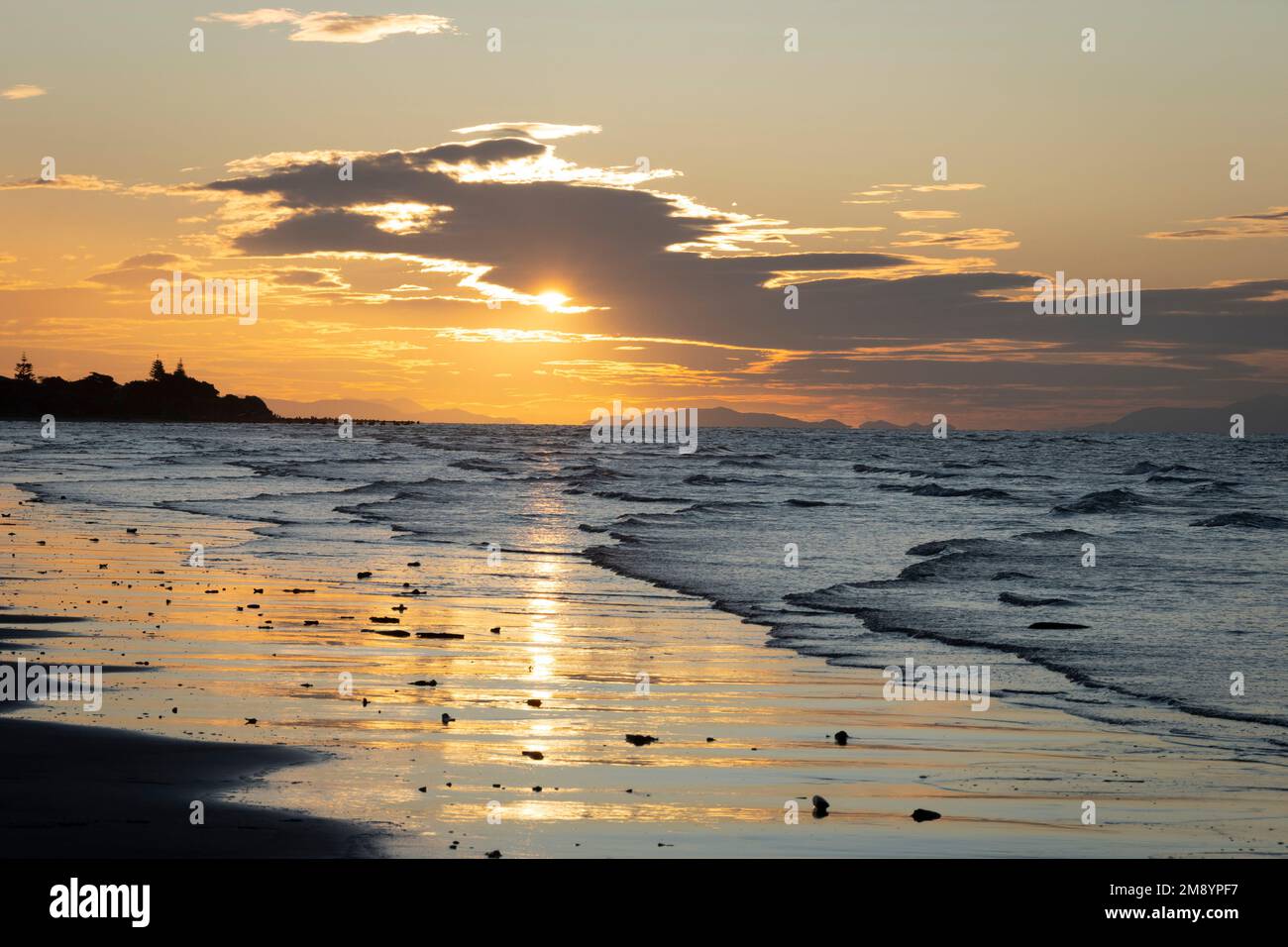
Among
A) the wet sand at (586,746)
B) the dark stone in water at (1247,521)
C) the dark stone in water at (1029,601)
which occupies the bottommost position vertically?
the dark stone in water at (1247,521)

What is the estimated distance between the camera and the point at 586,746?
11.0 metres

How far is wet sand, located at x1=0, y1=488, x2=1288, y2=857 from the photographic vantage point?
28.4 feet

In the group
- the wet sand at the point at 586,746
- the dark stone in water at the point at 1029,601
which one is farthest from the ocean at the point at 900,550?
the wet sand at the point at 586,746

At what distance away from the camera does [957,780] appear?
403 inches

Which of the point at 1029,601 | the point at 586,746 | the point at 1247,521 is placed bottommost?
the point at 1247,521

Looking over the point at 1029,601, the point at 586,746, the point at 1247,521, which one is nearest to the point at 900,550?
the point at 1029,601

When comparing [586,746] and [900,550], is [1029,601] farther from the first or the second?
[586,746]

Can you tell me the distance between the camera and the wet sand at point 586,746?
8656mm

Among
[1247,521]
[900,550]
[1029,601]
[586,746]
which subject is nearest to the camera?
[586,746]

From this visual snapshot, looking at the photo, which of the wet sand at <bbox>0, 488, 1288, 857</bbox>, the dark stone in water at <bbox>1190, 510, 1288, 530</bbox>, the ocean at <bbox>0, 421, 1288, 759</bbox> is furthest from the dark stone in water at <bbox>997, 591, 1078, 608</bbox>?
the dark stone in water at <bbox>1190, 510, 1288, 530</bbox>

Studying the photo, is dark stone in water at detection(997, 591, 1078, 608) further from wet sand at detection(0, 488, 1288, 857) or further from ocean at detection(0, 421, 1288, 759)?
wet sand at detection(0, 488, 1288, 857)

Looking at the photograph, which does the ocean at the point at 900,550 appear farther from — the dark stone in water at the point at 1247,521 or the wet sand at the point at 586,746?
the wet sand at the point at 586,746

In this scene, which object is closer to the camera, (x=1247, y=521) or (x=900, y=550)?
(x=900, y=550)
